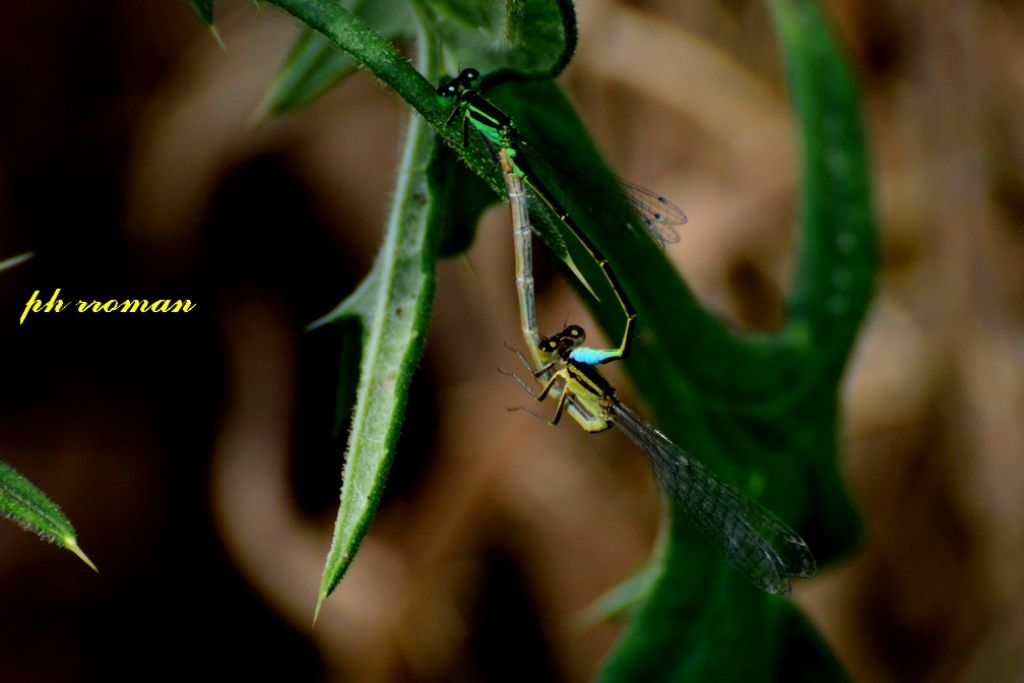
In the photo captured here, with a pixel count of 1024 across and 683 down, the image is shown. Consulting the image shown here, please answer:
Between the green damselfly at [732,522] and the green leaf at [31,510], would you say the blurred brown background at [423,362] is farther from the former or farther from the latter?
the green leaf at [31,510]

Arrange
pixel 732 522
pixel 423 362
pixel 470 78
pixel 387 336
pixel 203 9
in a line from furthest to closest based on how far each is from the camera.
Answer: pixel 423 362
pixel 732 522
pixel 470 78
pixel 387 336
pixel 203 9

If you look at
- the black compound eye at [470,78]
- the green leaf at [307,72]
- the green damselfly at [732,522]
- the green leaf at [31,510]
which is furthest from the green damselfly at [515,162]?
the green leaf at [31,510]

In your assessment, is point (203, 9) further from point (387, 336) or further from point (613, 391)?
point (613, 391)

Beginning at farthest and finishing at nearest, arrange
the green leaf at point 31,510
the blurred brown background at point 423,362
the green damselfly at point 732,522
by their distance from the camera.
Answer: the blurred brown background at point 423,362
the green damselfly at point 732,522
the green leaf at point 31,510

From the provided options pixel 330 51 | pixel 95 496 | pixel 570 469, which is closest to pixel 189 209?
pixel 95 496

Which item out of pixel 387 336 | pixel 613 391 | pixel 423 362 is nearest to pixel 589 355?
pixel 613 391

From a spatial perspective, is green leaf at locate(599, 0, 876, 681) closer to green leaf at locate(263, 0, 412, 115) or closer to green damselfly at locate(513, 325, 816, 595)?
green damselfly at locate(513, 325, 816, 595)

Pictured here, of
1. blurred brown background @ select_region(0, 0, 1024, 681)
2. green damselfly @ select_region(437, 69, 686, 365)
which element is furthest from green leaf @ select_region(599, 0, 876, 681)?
blurred brown background @ select_region(0, 0, 1024, 681)
